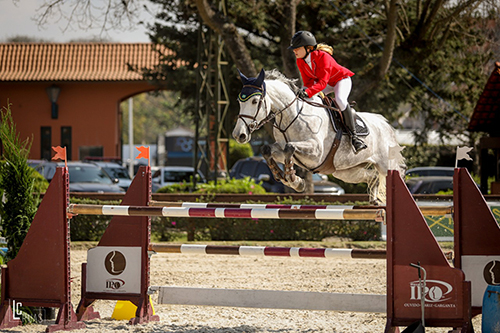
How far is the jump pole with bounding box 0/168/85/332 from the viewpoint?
4758 mm

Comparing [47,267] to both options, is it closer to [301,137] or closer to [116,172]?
[301,137]

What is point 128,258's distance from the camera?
201 inches

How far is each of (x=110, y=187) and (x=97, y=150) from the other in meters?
9.77

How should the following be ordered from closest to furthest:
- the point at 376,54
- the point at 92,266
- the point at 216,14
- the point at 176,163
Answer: the point at 92,266, the point at 216,14, the point at 376,54, the point at 176,163

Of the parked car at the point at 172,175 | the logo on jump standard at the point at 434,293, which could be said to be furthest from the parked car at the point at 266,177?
the logo on jump standard at the point at 434,293

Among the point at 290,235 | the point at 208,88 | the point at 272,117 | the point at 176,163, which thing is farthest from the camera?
the point at 176,163

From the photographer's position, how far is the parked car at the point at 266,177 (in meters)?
16.1

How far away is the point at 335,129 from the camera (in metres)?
4.94

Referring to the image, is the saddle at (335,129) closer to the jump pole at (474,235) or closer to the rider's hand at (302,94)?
the rider's hand at (302,94)

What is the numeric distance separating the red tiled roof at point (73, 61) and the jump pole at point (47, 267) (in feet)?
60.5

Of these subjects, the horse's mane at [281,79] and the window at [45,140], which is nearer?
the horse's mane at [281,79]

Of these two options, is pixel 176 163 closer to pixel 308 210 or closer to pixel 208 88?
pixel 208 88

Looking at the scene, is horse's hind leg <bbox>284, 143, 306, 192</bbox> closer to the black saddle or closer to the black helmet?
the black saddle

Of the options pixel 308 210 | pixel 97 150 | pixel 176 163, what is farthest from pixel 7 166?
pixel 176 163
